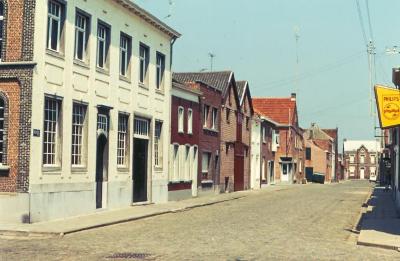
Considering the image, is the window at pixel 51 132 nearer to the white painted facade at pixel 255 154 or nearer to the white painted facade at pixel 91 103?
the white painted facade at pixel 91 103

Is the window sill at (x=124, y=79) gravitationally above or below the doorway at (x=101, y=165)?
above

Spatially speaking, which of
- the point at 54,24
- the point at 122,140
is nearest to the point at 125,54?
the point at 122,140

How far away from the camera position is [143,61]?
28547 mm

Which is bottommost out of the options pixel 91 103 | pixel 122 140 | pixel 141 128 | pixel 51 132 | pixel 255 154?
pixel 255 154

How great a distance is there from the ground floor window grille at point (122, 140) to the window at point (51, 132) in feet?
17.3

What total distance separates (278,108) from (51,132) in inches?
2154

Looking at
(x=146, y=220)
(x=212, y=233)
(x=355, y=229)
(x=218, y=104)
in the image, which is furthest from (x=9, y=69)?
(x=218, y=104)

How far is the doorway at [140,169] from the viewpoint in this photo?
27.6 metres

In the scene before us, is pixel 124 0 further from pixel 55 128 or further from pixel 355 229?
pixel 355 229

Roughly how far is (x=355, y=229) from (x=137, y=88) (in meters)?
12.3

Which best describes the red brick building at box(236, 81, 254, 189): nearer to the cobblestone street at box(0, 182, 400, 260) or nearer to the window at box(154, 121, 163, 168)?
the window at box(154, 121, 163, 168)

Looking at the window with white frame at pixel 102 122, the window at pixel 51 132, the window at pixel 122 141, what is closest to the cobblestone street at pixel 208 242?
the window at pixel 51 132

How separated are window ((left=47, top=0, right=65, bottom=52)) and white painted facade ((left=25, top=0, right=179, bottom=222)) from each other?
8.1 inches

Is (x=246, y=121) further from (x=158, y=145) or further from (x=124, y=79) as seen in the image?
(x=124, y=79)
